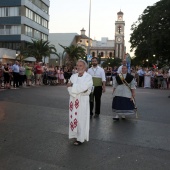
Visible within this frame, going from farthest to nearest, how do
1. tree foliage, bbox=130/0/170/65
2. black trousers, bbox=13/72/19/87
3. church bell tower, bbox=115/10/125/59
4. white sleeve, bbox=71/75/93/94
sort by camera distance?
church bell tower, bbox=115/10/125/59 → tree foliage, bbox=130/0/170/65 → black trousers, bbox=13/72/19/87 → white sleeve, bbox=71/75/93/94

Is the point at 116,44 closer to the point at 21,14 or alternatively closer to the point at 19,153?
the point at 21,14

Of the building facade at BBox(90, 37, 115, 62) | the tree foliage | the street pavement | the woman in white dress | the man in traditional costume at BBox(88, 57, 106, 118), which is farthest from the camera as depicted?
the building facade at BBox(90, 37, 115, 62)

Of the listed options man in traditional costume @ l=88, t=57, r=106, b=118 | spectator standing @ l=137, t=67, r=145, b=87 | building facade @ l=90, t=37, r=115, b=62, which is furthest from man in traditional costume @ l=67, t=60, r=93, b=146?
building facade @ l=90, t=37, r=115, b=62

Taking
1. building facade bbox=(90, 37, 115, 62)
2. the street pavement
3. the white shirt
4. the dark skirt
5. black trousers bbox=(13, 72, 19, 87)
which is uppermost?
building facade bbox=(90, 37, 115, 62)

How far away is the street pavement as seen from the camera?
5359mm

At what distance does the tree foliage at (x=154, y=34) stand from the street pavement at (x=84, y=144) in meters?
37.5

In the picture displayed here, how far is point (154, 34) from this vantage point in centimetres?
4641

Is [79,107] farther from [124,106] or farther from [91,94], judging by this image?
[91,94]

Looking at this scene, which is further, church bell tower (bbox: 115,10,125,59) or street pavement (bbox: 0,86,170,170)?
church bell tower (bbox: 115,10,125,59)

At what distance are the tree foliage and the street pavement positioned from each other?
37486 millimetres

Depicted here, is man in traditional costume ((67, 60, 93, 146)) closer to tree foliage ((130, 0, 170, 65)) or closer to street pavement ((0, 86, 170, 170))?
street pavement ((0, 86, 170, 170))

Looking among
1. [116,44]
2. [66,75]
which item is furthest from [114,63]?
[66,75]

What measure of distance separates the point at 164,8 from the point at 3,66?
1306 inches

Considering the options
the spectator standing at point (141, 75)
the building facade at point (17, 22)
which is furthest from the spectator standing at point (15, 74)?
the building facade at point (17, 22)
